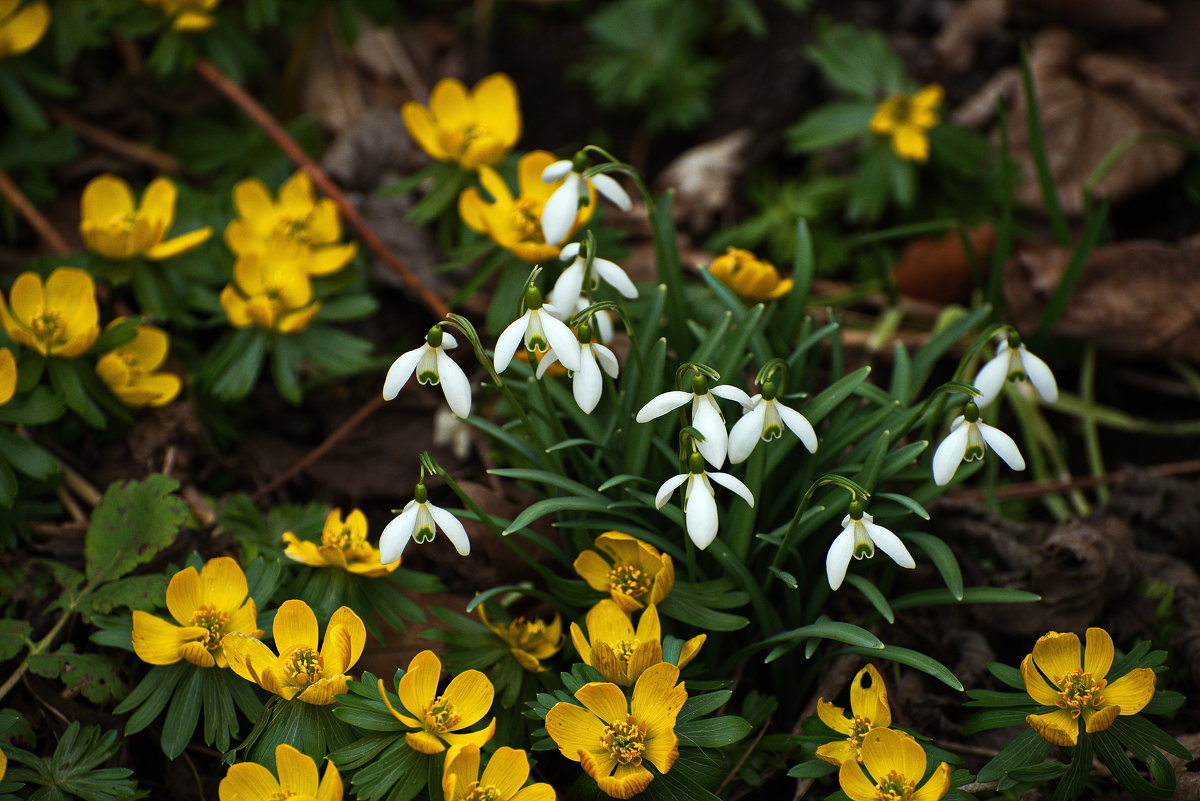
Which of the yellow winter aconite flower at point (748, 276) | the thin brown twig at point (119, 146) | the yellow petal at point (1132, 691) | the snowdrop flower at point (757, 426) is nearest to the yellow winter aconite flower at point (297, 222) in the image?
the thin brown twig at point (119, 146)

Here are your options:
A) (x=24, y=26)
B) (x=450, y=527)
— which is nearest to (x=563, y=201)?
(x=450, y=527)

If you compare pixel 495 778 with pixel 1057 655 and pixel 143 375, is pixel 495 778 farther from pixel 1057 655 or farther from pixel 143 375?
pixel 143 375

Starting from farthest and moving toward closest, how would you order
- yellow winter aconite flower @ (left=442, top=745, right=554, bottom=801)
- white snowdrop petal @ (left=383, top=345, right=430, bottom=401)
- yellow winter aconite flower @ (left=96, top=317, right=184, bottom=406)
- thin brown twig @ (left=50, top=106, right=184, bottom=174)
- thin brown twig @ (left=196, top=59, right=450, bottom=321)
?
1. thin brown twig @ (left=50, top=106, right=184, bottom=174)
2. thin brown twig @ (left=196, top=59, right=450, bottom=321)
3. yellow winter aconite flower @ (left=96, top=317, right=184, bottom=406)
4. white snowdrop petal @ (left=383, top=345, right=430, bottom=401)
5. yellow winter aconite flower @ (left=442, top=745, right=554, bottom=801)

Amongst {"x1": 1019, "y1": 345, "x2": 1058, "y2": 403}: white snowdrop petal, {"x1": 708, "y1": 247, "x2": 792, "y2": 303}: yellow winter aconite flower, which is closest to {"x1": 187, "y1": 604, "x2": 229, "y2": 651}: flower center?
{"x1": 708, "y1": 247, "x2": 792, "y2": 303}: yellow winter aconite flower

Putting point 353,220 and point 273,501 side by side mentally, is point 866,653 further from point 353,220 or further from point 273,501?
point 353,220

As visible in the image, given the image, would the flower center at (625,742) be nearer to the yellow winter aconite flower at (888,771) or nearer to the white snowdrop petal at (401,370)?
the yellow winter aconite flower at (888,771)

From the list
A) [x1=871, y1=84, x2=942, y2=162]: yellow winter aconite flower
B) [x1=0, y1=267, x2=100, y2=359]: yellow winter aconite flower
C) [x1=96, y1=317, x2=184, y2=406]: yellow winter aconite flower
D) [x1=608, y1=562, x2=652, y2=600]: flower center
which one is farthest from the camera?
[x1=871, y1=84, x2=942, y2=162]: yellow winter aconite flower

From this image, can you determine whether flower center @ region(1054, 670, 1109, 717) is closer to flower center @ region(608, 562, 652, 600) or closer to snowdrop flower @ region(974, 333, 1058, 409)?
snowdrop flower @ region(974, 333, 1058, 409)
